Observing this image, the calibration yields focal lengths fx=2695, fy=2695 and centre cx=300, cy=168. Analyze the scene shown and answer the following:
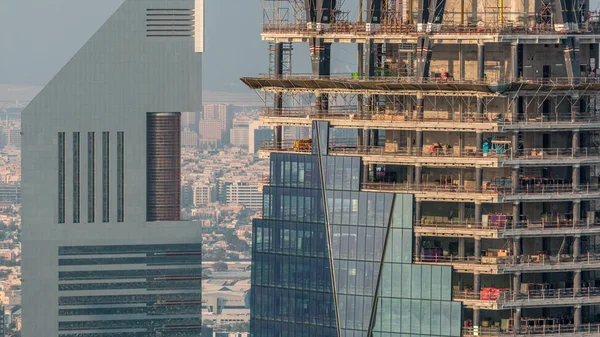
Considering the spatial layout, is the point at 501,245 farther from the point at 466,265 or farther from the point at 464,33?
the point at 464,33

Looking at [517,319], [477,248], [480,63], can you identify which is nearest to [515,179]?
[477,248]

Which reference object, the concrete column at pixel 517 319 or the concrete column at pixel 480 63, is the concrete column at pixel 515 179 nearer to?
the concrete column at pixel 480 63

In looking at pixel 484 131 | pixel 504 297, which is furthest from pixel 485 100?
pixel 504 297

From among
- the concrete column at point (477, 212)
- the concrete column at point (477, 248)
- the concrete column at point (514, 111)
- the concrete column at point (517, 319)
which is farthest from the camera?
the concrete column at point (517, 319)

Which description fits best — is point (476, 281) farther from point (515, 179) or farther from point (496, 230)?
point (515, 179)

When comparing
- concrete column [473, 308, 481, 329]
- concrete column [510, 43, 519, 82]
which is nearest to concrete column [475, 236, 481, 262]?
concrete column [473, 308, 481, 329]

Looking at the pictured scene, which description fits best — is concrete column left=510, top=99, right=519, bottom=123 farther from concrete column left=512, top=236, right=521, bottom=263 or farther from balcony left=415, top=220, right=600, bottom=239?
concrete column left=512, top=236, right=521, bottom=263

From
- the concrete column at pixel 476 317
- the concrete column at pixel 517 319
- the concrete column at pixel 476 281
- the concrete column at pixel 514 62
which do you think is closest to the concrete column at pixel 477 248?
the concrete column at pixel 476 281

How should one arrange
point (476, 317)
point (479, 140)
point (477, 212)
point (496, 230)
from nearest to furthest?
point (496, 230) → point (477, 212) → point (479, 140) → point (476, 317)

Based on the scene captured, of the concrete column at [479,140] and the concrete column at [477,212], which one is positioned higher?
the concrete column at [479,140]
